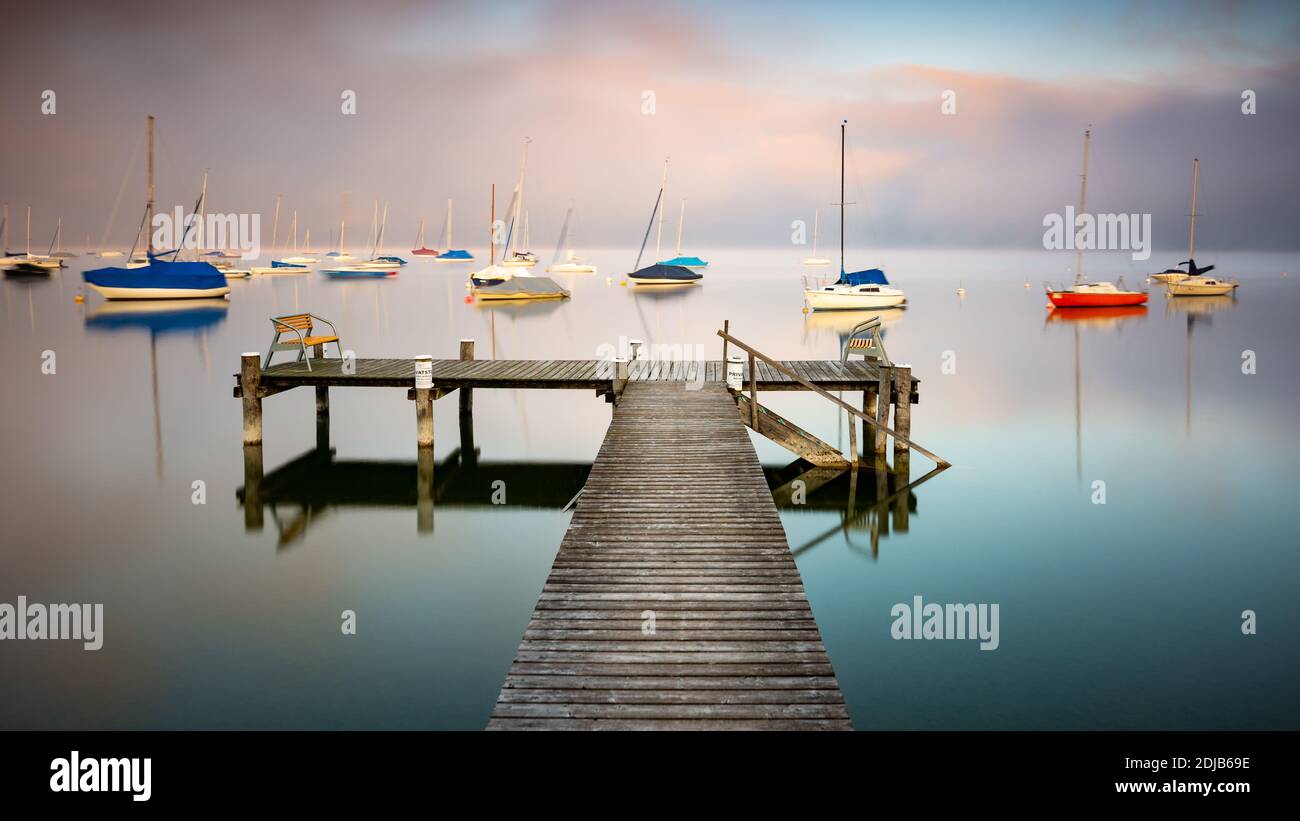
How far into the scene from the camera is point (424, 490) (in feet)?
57.6

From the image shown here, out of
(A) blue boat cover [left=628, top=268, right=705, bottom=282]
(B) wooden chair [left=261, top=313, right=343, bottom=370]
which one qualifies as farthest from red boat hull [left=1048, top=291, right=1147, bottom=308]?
(B) wooden chair [left=261, top=313, right=343, bottom=370]

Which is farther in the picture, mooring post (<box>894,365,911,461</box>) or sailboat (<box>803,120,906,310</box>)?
sailboat (<box>803,120,906,310</box>)

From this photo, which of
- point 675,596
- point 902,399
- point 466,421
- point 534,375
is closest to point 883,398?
point 902,399

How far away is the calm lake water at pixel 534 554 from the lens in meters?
9.59

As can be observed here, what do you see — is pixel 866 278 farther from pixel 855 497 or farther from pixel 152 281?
pixel 855 497

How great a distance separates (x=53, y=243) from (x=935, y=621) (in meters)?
166

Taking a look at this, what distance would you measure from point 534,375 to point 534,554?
4896mm

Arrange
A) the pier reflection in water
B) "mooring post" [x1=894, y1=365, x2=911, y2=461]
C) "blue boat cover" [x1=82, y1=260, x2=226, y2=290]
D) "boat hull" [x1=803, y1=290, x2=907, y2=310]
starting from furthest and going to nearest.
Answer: "blue boat cover" [x1=82, y1=260, x2=226, y2=290] < "boat hull" [x1=803, y1=290, x2=907, y2=310] < "mooring post" [x1=894, y1=365, x2=911, y2=461] < the pier reflection in water

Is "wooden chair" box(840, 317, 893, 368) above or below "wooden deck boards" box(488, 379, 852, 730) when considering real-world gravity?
above

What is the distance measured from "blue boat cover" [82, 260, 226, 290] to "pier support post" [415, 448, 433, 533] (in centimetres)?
5429

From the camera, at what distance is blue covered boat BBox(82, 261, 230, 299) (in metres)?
66.0

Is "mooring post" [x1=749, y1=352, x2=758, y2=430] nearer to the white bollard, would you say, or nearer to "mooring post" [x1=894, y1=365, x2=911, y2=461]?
the white bollard

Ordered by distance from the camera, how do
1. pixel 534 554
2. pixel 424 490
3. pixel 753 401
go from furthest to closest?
1. pixel 424 490
2. pixel 753 401
3. pixel 534 554

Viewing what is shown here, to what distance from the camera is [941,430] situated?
23.9 m
